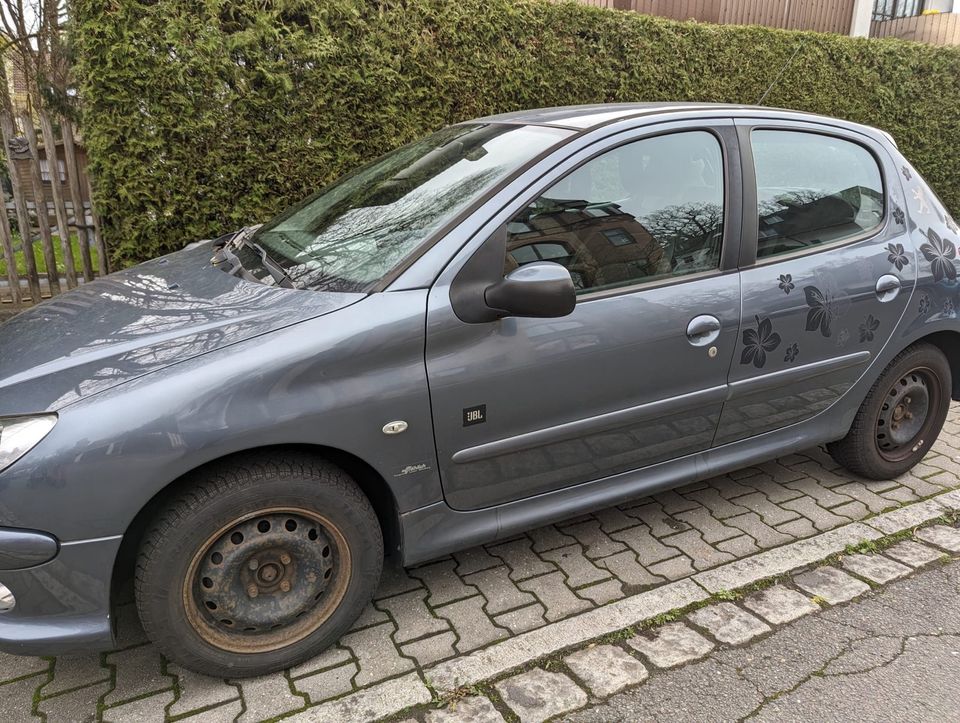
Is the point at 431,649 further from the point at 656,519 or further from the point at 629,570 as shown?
the point at 656,519

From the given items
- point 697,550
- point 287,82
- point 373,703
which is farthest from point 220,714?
point 287,82

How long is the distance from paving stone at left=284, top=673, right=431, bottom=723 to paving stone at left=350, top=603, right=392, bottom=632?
0.99 feet

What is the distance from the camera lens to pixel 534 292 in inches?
85.1

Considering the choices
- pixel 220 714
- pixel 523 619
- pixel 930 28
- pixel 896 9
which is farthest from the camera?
pixel 896 9

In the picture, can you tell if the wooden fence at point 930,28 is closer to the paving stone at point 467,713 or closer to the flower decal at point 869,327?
the flower decal at point 869,327

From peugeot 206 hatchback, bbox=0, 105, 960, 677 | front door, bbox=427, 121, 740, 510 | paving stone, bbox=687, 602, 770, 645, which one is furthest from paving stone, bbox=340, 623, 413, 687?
paving stone, bbox=687, 602, 770, 645

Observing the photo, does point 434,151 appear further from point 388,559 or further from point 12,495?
point 12,495

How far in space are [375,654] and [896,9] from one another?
54.4 feet

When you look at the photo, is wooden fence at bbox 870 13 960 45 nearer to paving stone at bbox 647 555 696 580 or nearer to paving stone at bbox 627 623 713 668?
paving stone at bbox 647 555 696 580

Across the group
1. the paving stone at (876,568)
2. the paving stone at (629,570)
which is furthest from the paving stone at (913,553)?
the paving stone at (629,570)

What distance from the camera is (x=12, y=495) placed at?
1775 mm

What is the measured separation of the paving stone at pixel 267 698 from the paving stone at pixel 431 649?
0.38m

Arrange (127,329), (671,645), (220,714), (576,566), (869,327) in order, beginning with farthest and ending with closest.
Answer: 1. (869,327)
2. (576,566)
3. (671,645)
4. (127,329)
5. (220,714)

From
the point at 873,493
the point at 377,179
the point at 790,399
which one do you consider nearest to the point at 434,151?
the point at 377,179
